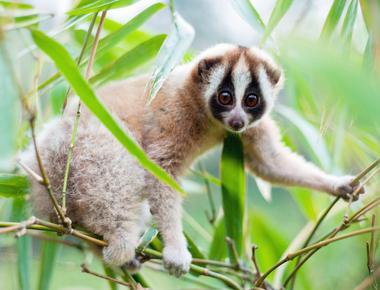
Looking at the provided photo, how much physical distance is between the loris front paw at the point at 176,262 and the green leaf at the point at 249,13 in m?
0.83

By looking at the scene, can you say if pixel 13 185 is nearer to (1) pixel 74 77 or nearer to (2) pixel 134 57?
(2) pixel 134 57

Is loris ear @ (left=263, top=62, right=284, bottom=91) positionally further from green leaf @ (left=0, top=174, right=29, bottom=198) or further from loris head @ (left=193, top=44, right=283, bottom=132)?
green leaf @ (left=0, top=174, right=29, bottom=198)

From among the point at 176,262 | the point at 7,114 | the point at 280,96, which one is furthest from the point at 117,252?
the point at 280,96

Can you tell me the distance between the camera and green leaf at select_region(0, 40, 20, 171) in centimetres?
97

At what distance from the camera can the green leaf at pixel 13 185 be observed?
183 cm

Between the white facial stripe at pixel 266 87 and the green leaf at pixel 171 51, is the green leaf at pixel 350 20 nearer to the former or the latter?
the green leaf at pixel 171 51

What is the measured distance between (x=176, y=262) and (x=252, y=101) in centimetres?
77

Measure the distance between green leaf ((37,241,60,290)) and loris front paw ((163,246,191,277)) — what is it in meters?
0.48

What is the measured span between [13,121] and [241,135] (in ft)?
5.07

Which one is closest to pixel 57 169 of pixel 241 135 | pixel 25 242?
pixel 25 242

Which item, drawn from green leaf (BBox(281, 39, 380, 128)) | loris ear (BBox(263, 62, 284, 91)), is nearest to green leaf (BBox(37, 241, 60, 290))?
loris ear (BBox(263, 62, 284, 91))

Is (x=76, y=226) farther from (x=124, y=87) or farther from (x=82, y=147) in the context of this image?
(x=124, y=87)

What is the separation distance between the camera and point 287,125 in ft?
8.52

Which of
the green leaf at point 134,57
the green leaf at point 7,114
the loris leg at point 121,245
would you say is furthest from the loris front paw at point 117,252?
the green leaf at point 7,114
